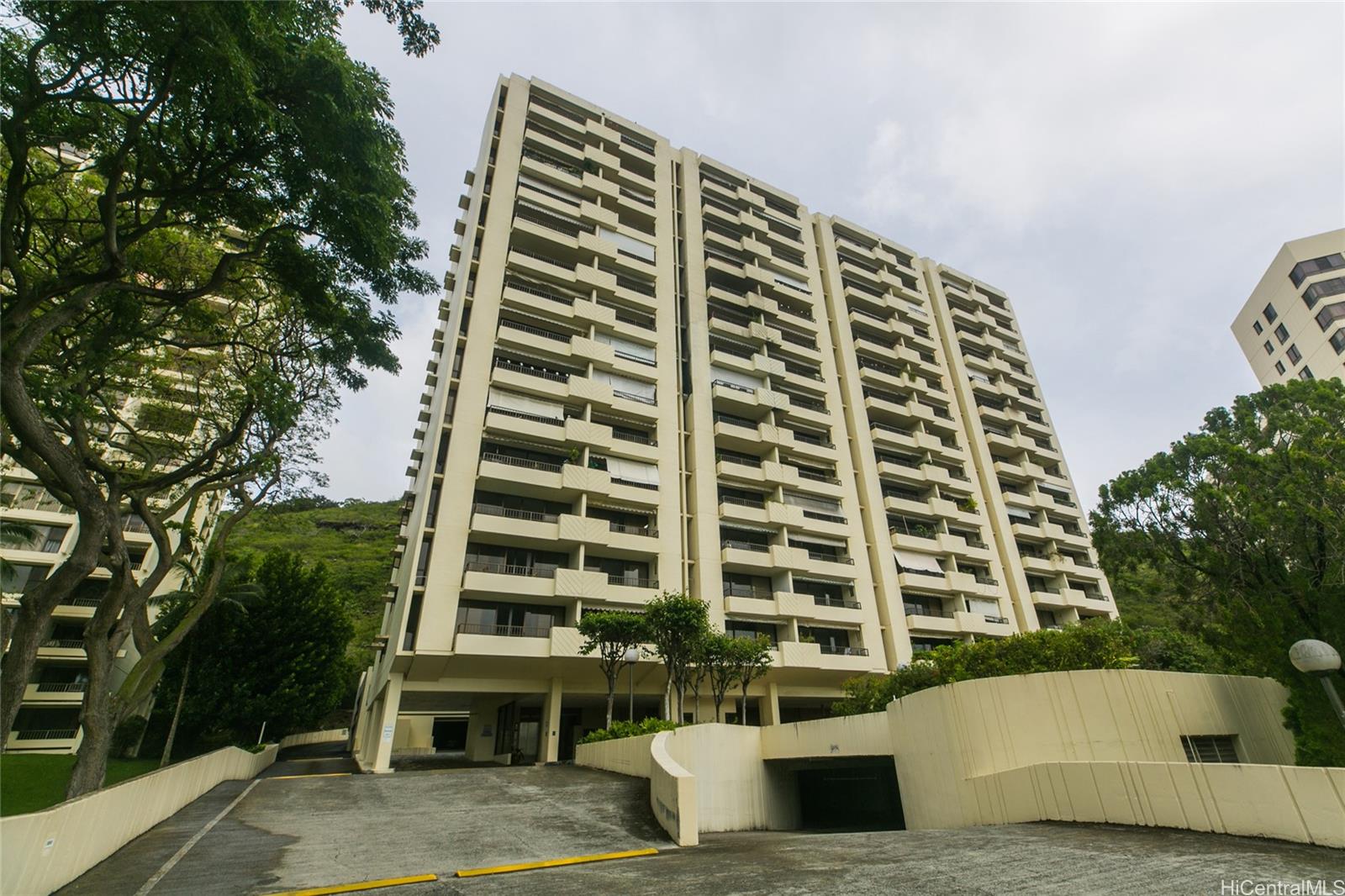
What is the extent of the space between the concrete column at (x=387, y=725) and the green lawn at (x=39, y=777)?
22.0 feet

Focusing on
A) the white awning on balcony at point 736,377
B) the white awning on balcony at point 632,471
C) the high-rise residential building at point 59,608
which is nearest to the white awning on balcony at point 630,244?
the white awning on balcony at point 736,377

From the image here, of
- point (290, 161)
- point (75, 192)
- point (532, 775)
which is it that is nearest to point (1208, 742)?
point (532, 775)

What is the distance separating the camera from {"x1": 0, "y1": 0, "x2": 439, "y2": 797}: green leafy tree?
27.1 feet

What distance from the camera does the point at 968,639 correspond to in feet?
107

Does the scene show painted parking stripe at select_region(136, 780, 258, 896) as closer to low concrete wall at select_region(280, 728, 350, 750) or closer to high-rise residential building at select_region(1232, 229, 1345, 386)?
low concrete wall at select_region(280, 728, 350, 750)

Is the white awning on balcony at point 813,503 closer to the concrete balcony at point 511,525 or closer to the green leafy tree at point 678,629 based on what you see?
the green leafy tree at point 678,629

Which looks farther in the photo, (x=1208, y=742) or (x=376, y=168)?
(x=1208, y=742)

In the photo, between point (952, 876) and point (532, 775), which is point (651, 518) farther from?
point (952, 876)

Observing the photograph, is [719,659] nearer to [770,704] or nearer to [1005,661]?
[770,704]

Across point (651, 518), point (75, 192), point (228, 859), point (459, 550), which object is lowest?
point (228, 859)

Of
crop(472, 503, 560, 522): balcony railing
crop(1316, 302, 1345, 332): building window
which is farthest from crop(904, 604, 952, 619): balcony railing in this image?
crop(1316, 302, 1345, 332): building window

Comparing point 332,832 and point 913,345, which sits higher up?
point 913,345

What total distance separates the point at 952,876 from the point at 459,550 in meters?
20.3

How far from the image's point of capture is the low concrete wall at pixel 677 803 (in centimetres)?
947
